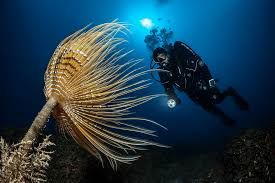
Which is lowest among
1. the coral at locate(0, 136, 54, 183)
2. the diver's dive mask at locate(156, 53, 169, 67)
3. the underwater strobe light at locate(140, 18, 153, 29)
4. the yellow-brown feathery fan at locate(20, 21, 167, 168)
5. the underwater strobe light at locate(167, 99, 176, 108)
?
the coral at locate(0, 136, 54, 183)

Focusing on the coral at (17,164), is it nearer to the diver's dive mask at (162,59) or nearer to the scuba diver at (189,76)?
the diver's dive mask at (162,59)

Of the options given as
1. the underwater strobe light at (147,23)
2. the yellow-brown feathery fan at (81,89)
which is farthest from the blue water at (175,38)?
the yellow-brown feathery fan at (81,89)

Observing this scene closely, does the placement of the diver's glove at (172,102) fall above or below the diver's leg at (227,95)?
below

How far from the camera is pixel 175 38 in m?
69.6

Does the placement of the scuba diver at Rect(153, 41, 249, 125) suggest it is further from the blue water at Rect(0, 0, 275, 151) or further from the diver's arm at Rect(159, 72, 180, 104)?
the blue water at Rect(0, 0, 275, 151)

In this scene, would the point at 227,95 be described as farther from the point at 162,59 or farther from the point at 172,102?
the point at 162,59

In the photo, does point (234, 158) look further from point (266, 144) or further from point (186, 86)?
point (186, 86)

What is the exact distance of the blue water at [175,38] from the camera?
5759cm

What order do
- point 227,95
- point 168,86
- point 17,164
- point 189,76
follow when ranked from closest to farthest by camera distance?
point 17,164, point 168,86, point 189,76, point 227,95

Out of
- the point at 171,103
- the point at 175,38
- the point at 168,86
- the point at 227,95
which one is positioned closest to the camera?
the point at 171,103

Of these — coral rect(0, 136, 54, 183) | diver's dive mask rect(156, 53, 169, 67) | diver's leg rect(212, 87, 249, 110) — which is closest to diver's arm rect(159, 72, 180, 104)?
diver's dive mask rect(156, 53, 169, 67)

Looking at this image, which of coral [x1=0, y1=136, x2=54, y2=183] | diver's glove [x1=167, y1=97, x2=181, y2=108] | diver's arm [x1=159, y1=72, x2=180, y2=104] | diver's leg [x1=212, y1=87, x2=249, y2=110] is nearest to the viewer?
coral [x1=0, y1=136, x2=54, y2=183]

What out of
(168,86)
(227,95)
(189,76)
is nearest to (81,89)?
(168,86)

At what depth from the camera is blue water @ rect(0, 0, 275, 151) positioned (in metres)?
57.6
